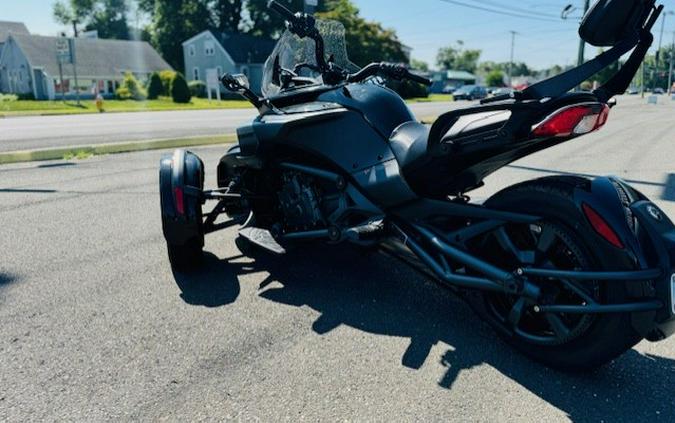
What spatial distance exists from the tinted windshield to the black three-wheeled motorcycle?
0.20 metres

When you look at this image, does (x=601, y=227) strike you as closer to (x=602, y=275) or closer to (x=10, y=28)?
(x=602, y=275)

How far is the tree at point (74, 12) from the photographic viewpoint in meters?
80.1

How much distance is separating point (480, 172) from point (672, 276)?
1.02 m

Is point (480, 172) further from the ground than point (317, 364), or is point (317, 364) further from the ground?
point (480, 172)

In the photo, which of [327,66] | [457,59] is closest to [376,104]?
[327,66]

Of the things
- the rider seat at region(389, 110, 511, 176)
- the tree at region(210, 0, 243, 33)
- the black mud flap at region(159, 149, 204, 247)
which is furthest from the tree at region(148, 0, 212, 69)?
the rider seat at region(389, 110, 511, 176)

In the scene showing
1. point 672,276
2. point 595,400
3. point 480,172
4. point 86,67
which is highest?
point 86,67

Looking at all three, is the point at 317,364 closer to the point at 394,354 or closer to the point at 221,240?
the point at 394,354

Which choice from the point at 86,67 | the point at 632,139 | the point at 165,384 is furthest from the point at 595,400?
the point at 86,67

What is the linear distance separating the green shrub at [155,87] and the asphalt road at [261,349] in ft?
135

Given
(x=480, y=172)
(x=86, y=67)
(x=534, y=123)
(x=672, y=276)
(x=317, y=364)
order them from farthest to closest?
(x=86, y=67)
(x=480, y=172)
(x=317, y=364)
(x=534, y=123)
(x=672, y=276)

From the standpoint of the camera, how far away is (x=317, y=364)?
2605 millimetres

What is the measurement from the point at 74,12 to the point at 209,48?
40.6m

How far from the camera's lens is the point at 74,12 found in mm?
80812
